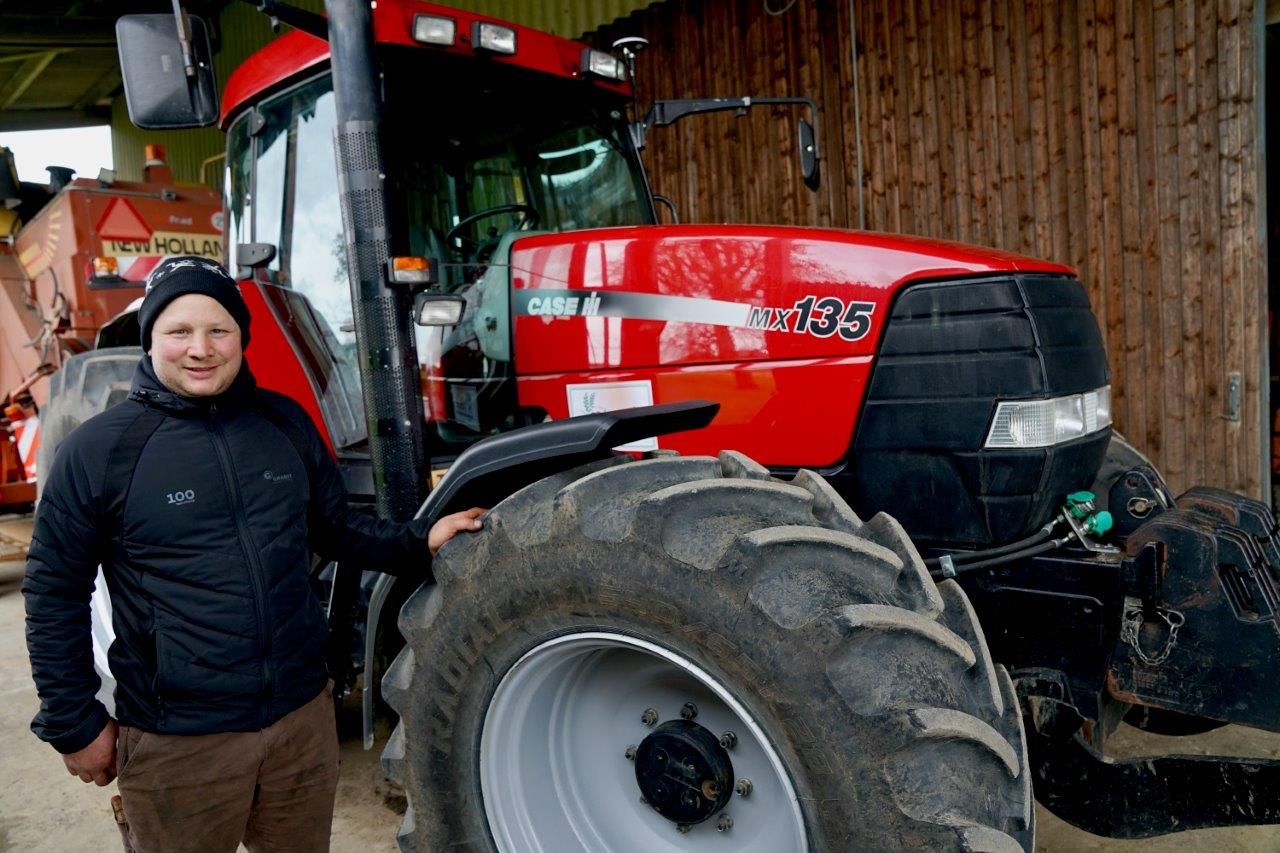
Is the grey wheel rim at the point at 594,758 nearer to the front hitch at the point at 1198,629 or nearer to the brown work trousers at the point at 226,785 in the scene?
the brown work trousers at the point at 226,785

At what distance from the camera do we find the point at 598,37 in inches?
307

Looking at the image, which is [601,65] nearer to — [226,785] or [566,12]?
[226,785]

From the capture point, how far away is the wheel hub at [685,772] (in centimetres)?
204

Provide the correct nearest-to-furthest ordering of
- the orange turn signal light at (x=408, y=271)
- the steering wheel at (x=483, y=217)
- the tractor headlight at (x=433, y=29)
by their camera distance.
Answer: the orange turn signal light at (x=408, y=271), the tractor headlight at (x=433, y=29), the steering wheel at (x=483, y=217)

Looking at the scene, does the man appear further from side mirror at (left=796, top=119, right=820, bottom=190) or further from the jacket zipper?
side mirror at (left=796, top=119, right=820, bottom=190)

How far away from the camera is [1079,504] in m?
2.41

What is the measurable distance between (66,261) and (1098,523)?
20.9ft

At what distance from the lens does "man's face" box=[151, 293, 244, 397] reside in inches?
78.6

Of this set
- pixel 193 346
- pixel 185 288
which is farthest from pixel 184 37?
pixel 193 346

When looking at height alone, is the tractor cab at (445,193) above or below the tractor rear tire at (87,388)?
above

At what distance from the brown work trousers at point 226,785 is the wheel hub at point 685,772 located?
770mm

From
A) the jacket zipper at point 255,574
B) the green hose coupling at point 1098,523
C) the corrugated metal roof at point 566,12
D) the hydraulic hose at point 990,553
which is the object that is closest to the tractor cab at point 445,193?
the jacket zipper at point 255,574

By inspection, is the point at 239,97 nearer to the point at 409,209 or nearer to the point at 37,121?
the point at 409,209

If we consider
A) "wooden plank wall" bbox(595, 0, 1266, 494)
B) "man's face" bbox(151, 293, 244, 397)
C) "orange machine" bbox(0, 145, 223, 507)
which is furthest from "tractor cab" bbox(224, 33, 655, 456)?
"orange machine" bbox(0, 145, 223, 507)
